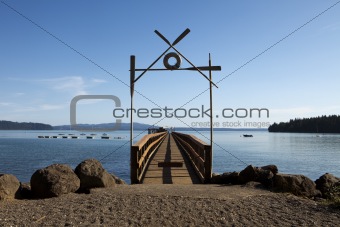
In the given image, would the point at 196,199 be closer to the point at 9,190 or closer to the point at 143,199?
the point at 143,199

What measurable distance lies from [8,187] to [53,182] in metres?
0.92

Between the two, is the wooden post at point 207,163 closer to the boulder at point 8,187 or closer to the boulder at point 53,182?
the boulder at point 53,182

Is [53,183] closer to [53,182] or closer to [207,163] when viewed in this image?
[53,182]

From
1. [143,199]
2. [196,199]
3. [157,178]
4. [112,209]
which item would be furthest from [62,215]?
[157,178]

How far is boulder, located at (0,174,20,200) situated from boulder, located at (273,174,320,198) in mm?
6203

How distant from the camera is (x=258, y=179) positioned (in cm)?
927

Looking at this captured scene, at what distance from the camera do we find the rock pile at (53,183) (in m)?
7.34

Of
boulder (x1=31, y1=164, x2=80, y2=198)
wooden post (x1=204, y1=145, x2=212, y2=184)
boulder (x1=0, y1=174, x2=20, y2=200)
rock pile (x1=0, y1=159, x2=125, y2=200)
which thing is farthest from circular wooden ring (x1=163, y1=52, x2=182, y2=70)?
boulder (x1=0, y1=174, x2=20, y2=200)

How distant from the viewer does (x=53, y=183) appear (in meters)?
7.57

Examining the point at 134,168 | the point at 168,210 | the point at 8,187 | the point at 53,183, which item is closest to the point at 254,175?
the point at 134,168

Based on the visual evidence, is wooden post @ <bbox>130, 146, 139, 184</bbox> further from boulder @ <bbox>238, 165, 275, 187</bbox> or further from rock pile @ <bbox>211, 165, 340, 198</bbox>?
boulder @ <bbox>238, 165, 275, 187</bbox>

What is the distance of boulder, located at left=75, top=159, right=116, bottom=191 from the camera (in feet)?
27.0

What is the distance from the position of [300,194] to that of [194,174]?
14.6ft

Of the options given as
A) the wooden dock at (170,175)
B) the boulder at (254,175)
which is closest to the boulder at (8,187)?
the wooden dock at (170,175)
